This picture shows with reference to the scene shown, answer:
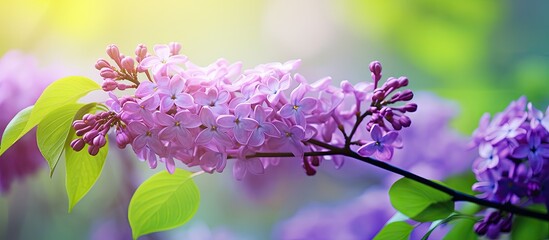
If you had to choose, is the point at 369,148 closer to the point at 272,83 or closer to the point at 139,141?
the point at 272,83

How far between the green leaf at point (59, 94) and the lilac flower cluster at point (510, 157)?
0.48 m

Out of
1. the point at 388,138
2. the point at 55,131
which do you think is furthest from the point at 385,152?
the point at 55,131

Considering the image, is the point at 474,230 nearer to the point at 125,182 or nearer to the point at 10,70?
the point at 125,182

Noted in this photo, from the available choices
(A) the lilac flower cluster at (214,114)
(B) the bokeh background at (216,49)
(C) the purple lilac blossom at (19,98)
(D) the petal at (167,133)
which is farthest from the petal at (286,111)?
(C) the purple lilac blossom at (19,98)

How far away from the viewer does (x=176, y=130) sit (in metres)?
0.59

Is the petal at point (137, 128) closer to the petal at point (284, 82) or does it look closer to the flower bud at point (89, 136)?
the flower bud at point (89, 136)

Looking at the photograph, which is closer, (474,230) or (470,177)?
(474,230)

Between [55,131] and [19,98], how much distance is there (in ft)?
1.16

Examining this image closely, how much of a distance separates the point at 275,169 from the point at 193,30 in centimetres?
25

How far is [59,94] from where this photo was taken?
64cm

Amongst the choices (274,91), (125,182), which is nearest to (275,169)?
(125,182)

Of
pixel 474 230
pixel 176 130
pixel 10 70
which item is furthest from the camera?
pixel 10 70

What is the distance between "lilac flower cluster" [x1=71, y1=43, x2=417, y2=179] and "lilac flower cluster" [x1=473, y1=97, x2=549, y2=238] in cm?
18

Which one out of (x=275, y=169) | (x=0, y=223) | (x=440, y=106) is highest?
(x=440, y=106)
